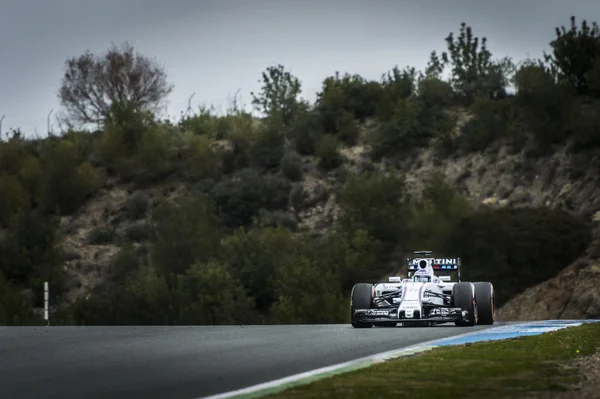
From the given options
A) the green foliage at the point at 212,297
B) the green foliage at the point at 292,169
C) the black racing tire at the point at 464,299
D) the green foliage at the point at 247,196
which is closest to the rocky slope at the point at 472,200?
the green foliage at the point at 292,169

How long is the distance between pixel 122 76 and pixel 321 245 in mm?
32257

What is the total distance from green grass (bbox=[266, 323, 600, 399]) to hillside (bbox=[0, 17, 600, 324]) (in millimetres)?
22272

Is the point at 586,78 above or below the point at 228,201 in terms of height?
above

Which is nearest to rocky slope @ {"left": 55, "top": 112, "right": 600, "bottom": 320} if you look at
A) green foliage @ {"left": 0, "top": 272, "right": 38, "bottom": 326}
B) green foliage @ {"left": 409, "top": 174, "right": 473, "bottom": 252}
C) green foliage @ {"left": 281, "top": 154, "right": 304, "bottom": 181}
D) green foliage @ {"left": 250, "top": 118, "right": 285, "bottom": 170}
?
green foliage @ {"left": 281, "top": 154, "right": 304, "bottom": 181}

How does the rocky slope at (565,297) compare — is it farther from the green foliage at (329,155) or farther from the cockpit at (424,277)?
the green foliage at (329,155)

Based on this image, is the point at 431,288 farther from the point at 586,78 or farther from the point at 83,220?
the point at 83,220

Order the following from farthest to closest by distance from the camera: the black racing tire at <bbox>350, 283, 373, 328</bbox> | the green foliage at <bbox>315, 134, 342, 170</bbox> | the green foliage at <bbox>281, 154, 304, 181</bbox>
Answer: the green foliage at <bbox>315, 134, 342, 170</bbox> → the green foliage at <bbox>281, 154, 304, 181</bbox> → the black racing tire at <bbox>350, 283, 373, 328</bbox>

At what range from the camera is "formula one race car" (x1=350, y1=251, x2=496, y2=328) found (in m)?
26.1

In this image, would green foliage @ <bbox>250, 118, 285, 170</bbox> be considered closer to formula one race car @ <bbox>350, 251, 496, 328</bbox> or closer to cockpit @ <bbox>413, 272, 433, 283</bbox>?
cockpit @ <bbox>413, 272, 433, 283</bbox>

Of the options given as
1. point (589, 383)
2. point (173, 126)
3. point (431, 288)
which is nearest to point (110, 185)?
point (173, 126)

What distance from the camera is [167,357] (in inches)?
651

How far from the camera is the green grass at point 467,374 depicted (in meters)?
11.9

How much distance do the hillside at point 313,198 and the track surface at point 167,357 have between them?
19.6 metres

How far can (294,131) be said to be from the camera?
7288 cm
